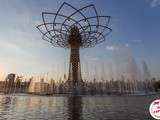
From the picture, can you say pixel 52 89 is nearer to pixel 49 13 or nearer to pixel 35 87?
pixel 35 87

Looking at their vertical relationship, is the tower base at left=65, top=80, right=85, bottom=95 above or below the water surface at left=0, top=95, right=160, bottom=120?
above

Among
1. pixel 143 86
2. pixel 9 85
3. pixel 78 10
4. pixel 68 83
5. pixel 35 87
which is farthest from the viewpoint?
pixel 9 85

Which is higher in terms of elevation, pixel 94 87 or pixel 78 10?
pixel 78 10

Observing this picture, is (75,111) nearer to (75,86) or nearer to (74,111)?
(74,111)

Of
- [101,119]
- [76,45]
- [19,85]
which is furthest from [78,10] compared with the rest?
[19,85]

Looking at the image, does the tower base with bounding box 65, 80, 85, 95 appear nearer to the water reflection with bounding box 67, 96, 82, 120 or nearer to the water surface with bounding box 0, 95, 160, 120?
the water surface with bounding box 0, 95, 160, 120

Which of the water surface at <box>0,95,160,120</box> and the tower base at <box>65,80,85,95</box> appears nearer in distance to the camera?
the water surface at <box>0,95,160,120</box>

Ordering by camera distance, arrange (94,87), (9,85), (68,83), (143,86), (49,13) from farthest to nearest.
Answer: (9,85) → (143,86) → (94,87) → (68,83) → (49,13)

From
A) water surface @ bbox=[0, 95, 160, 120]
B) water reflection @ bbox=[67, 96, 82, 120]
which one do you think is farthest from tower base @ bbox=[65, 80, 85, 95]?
water reflection @ bbox=[67, 96, 82, 120]

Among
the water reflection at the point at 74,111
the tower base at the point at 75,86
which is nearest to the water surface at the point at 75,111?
the water reflection at the point at 74,111

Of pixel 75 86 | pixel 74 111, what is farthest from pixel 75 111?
pixel 75 86

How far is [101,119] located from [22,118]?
588 centimetres

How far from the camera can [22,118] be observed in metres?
11.4

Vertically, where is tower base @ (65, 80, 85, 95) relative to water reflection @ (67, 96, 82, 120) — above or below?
above
